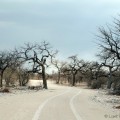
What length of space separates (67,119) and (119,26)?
22.4 m

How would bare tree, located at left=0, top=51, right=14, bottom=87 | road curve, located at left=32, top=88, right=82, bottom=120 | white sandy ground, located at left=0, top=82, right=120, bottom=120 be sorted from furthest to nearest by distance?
bare tree, located at left=0, top=51, right=14, bottom=87, white sandy ground, located at left=0, top=82, right=120, bottom=120, road curve, located at left=32, top=88, right=82, bottom=120

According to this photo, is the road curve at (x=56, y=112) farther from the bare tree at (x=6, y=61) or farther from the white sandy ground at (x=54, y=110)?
the bare tree at (x=6, y=61)

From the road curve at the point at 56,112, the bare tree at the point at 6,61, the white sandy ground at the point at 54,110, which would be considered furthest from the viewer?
the bare tree at the point at 6,61

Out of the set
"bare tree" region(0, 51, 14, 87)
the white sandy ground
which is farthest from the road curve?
"bare tree" region(0, 51, 14, 87)

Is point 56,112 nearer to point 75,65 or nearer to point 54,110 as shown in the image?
point 54,110

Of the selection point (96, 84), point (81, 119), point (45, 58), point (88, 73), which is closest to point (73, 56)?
point (88, 73)

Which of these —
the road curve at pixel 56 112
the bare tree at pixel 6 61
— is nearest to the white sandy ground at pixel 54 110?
the road curve at pixel 56 112

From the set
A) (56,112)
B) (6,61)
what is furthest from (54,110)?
(6,61)

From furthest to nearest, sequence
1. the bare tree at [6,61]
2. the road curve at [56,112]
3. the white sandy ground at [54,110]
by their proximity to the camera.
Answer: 1. the bare tree at [6,61]
2. the white sandy ground at [54,110]
3. the road curve at [56,112]

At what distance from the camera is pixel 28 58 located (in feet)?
248

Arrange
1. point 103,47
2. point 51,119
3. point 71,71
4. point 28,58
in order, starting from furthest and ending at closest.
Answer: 1. point 71,71
2. point 28,58
3. point 103,47
4. point 51,119

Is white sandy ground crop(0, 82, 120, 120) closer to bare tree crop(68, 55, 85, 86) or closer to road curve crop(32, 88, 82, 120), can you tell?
road curve crop(32, 88, 82, 120)

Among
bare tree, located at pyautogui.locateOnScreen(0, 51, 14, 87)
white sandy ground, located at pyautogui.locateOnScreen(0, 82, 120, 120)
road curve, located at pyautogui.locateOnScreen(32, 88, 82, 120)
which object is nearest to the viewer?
road curve, located at pyautogui.locateOnScreen(32, 88, 82, 120)

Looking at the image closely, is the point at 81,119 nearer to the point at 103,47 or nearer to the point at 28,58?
the point at 103,47
